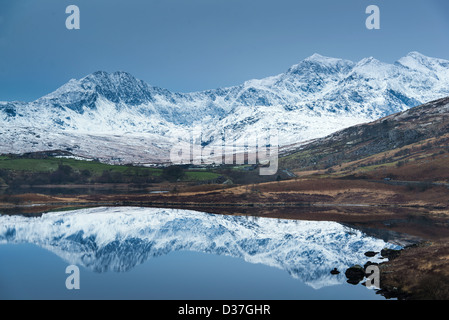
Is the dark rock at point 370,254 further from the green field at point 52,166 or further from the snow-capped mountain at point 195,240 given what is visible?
the green field at point 52,166

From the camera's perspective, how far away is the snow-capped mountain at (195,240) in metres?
45.6

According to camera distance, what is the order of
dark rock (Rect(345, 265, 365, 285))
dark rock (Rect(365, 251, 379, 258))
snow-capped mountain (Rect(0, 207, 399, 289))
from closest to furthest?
dark rock (Rect(345, 265, 365, 285)) < snow-capped mountain (Rect(0, 207, 399, 289)) < dark rock (Rect(365, 251, 379, 258))

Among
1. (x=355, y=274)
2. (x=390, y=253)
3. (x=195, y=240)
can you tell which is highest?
(x=390, y=253)

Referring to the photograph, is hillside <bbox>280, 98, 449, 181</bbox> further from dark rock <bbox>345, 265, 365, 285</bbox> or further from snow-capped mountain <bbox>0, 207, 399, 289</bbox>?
dark rock <bbox>345, 265, 365, 285</bbox>

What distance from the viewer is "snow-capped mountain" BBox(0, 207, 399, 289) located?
45.6m

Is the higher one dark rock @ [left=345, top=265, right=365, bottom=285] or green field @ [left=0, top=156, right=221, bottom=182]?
green field @ [left=0, top=156, right=221, bottom=182]

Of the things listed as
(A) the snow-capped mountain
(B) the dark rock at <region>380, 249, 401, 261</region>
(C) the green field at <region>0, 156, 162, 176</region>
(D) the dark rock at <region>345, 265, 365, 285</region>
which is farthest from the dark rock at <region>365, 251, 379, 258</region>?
(C) the green field at <region>0, 156, 162, 176</region>

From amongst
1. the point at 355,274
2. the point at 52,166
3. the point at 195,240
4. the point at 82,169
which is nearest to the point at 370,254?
the point at 355,274

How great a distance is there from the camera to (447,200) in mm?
88688

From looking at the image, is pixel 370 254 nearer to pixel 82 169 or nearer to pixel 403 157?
pixel 403 157

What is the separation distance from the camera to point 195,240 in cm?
6106
